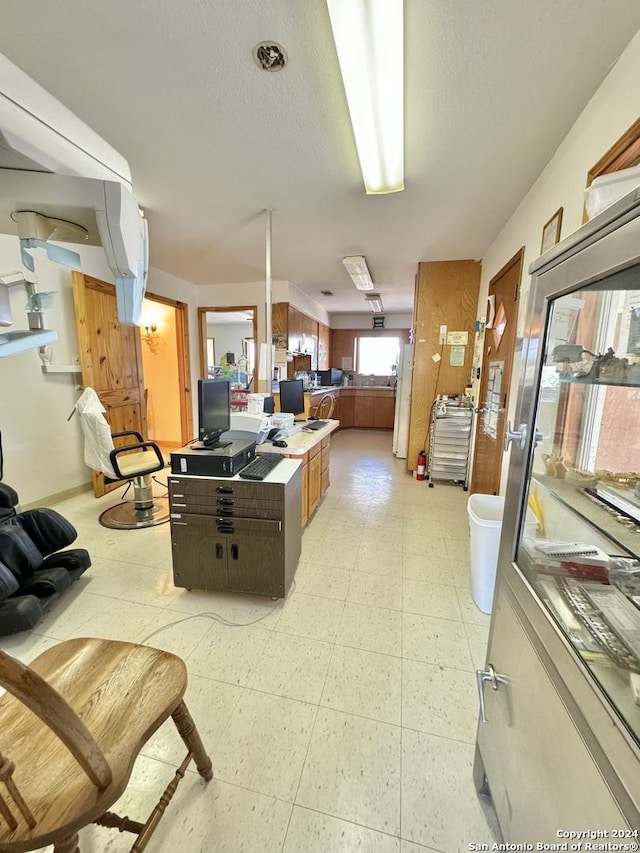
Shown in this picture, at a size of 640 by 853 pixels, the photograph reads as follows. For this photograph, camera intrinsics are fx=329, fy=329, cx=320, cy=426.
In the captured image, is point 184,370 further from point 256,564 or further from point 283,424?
point 256,564

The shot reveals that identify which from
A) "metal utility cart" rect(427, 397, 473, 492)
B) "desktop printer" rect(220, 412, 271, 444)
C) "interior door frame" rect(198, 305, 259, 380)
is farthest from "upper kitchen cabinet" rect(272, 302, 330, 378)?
"desktop printer" rect(220, 412, 271, 444)

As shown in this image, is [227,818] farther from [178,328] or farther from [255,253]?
[178,328]

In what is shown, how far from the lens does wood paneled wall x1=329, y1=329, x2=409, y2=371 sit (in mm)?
7894

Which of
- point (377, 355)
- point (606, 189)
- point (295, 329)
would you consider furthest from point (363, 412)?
point (606, 189)

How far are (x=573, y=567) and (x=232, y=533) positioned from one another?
148 centimetres

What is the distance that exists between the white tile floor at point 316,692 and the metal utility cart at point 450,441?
1423 millimetres

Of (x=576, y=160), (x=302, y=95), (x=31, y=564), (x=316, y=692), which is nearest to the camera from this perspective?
(x=316, y=692)

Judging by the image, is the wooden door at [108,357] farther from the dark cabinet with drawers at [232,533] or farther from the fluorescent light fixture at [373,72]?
the fluorescent light fixture at [373,72]

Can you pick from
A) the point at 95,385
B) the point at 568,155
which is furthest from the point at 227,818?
the point at 95,385

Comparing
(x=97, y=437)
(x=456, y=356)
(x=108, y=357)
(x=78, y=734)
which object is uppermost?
(x=456, y=356)

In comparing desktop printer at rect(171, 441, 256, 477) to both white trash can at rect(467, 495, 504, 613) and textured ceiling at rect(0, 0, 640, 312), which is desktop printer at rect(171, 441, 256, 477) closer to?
white trash can at rect(467, 495, 504, 613)

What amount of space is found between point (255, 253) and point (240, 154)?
1.78 m

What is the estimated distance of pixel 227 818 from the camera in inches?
38.9

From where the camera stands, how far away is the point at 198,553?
1.84 metres
